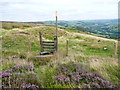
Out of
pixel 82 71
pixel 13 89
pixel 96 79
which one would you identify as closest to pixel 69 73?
pixel 82 71

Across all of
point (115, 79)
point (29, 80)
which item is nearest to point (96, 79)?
point (115, 79)

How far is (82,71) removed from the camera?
367 cm

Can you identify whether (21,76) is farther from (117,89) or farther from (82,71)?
(117,89)

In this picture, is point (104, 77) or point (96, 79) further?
point (104, 77)

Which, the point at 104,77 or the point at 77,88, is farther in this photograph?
the point at 104,77

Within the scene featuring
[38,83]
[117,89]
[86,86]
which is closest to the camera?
[117,89]

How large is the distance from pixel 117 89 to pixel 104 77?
0.72 meters

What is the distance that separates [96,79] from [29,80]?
4.91 feet

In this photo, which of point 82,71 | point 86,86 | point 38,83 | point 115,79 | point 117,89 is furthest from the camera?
point 82,71

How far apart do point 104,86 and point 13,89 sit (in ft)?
5.92

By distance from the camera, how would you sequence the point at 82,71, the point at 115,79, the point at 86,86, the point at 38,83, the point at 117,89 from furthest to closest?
the point at 82,71 → the point at 115,79 → the point at 38,83 → the point at 86,86 → the point at 117,89

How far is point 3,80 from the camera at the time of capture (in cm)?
314

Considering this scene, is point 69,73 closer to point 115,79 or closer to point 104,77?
point 104,77

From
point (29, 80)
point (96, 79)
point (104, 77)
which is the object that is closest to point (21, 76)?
point (29, 80)
